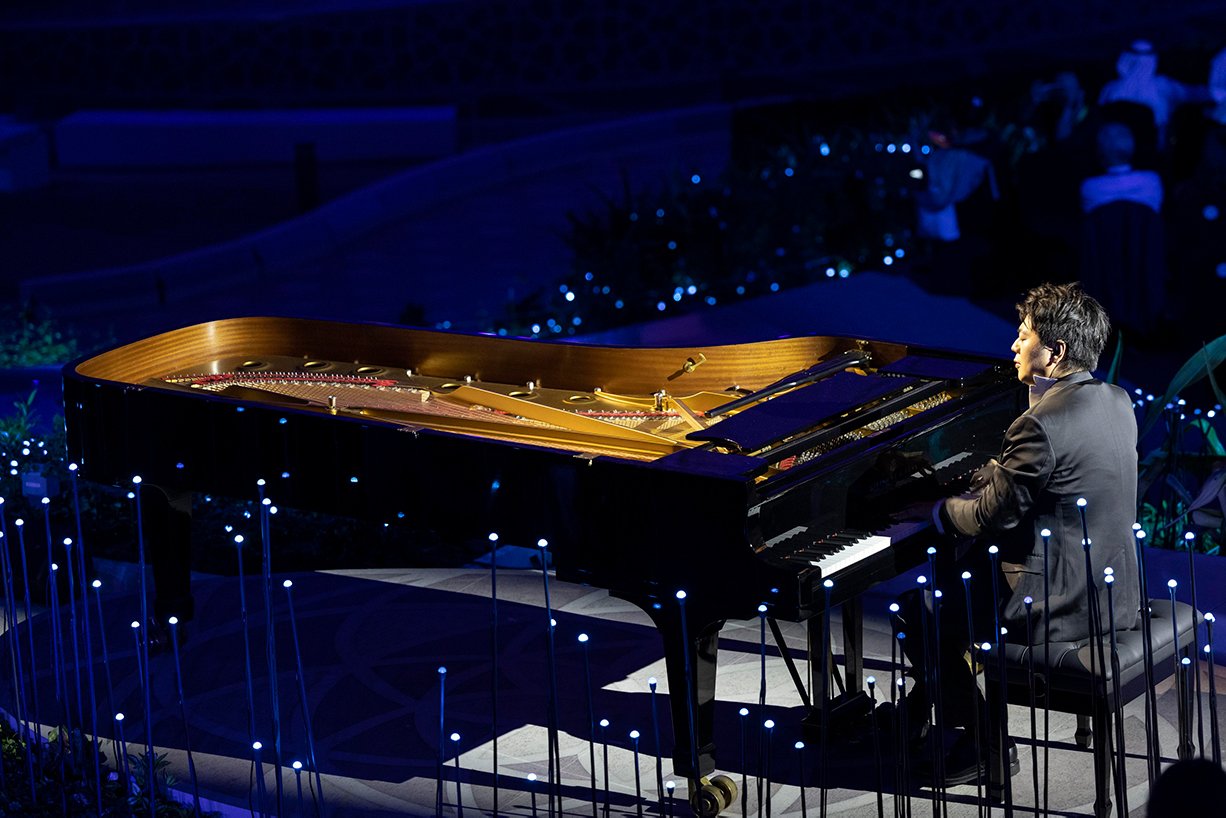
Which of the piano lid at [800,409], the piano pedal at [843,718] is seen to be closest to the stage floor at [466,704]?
the piano pedal at [843,718]

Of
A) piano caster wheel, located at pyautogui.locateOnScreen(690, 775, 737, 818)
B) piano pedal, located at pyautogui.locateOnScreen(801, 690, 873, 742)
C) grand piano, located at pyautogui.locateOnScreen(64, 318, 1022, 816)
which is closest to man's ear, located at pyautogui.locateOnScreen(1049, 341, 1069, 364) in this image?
grand piano, located at pyautogui.locateOnScreen(64, 318, 1022, 816)

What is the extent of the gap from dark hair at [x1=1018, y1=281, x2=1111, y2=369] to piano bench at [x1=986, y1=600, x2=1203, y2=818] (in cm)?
63

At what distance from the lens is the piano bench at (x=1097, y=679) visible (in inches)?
173

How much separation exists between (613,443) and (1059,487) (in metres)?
1.18

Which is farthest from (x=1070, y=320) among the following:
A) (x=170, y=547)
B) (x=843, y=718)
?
(x=170, y=547)

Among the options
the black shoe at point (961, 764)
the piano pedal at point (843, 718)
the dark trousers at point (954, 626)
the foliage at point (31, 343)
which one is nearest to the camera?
the dark trousers at point (954, 626)

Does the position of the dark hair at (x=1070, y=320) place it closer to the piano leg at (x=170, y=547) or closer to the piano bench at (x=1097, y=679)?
the piano bench at (x=1097, y=679)

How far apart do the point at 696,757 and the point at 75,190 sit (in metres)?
11.7

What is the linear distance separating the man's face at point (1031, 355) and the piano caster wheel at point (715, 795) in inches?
47.5

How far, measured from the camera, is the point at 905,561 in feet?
15.6

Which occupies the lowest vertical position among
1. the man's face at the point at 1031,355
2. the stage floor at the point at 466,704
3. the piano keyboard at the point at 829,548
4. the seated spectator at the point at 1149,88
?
the stage floor at the point at 466,704

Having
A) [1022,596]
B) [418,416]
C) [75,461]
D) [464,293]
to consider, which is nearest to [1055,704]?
[1022,596]

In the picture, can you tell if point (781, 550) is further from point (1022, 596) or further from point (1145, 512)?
point (1145, 512)

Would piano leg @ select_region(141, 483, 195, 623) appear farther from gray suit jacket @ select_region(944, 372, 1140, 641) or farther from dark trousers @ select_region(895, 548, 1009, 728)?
gray suit jacket @ select_region(944, 372, 1140, 641)
